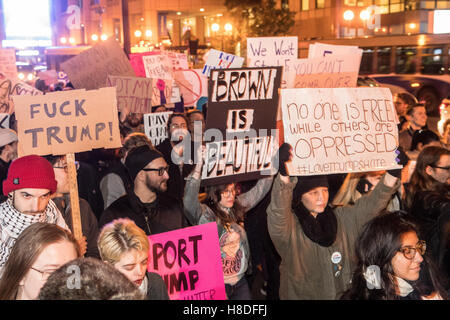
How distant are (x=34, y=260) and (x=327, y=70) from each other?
5.19 metres

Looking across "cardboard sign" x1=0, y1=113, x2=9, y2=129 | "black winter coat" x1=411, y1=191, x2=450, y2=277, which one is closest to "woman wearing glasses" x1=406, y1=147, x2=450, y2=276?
"black winter coat" x1=411, y1=191, x2=450, y2=277

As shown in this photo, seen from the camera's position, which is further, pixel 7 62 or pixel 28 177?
pixel 7 62

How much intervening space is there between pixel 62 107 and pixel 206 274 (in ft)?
5.70

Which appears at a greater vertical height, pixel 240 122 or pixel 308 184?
pixel 240 122

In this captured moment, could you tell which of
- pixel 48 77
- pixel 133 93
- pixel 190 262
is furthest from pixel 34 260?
pixel 48 77

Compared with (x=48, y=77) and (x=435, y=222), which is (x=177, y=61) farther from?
(x=48, y=77)

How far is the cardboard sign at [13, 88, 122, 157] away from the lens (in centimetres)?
411

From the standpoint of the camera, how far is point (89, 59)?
7465mm

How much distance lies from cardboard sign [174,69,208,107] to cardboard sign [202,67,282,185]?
5.11m

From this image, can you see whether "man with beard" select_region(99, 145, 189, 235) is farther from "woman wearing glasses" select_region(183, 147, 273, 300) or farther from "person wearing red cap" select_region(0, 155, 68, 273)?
"person wearing red cap" select_region(0, 155, 68, 273)

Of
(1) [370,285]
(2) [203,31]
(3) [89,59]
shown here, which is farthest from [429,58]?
(2) [203,31]

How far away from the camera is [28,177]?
11.6 ft

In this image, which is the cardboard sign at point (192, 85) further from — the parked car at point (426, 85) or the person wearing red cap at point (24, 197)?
the parked car at point (426, 85)
